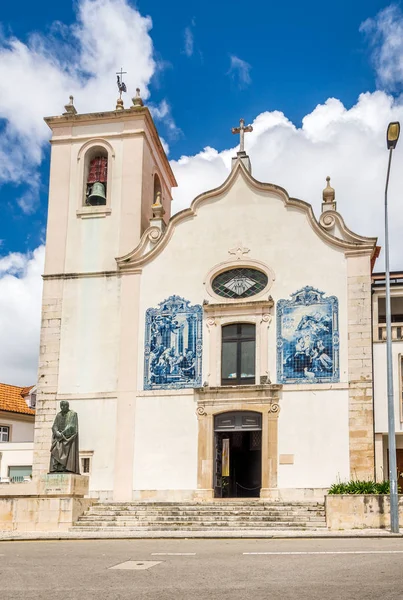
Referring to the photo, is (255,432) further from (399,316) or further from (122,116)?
(122,116)

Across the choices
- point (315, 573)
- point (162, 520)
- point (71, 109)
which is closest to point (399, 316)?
point (162, 520)

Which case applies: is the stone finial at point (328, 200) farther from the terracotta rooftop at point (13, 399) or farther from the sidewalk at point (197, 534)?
the terracotta rooftop at point (13, 399)

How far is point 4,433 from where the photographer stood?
4175cm

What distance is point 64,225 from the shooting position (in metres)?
30.8

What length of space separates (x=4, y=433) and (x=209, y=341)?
18.1 m

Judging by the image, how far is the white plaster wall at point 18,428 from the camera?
138ft

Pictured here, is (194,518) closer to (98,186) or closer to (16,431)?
(98,186)

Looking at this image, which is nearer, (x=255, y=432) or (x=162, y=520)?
(x=162, y=520)

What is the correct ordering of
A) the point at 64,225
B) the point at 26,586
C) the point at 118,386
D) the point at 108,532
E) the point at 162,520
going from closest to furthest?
the point at 26,586 → the point at 108,532 → the point at 162,520 → the point at 118,386 → the point at 64,225

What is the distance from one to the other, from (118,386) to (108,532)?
706cm

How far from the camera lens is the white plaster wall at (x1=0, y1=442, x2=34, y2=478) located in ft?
120

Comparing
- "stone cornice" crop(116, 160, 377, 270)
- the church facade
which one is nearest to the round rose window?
the church facade

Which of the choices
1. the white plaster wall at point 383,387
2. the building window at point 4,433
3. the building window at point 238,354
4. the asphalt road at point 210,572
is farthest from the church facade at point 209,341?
the building window at point 4,433

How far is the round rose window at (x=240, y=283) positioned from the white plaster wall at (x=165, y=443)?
3734mm
